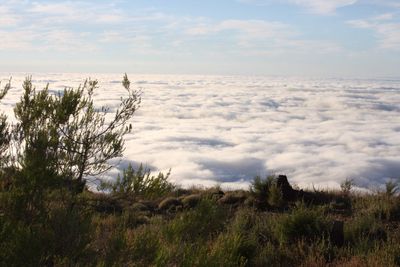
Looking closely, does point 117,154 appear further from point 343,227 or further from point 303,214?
point 343,227

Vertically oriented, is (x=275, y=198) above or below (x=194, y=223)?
below

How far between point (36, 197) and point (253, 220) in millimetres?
5922

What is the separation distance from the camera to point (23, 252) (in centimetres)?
486

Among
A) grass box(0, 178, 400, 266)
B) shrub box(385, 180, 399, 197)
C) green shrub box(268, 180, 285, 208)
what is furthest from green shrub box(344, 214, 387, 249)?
shrub box(385, 180, 399, 197)

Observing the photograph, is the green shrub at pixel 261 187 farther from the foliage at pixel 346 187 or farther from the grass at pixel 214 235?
the foliage at pixel 346 187

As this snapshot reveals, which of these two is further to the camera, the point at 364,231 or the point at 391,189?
the point at 391,189

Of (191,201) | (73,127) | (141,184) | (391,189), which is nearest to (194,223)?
(141,184)

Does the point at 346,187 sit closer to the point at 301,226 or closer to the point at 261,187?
the point at 261,187

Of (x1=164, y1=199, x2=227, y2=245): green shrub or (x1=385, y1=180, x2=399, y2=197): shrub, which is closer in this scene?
(x1=164, y1=199, x2=227, y2=245): green shrub

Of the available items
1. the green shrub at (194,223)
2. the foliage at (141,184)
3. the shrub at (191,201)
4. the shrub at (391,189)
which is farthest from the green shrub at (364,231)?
the shrub at (191,201)

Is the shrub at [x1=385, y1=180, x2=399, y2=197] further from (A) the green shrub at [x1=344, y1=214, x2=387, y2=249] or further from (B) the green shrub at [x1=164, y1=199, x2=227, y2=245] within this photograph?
(B) the green shrub at [x1=164, y1=199, x2=227, y2=245]

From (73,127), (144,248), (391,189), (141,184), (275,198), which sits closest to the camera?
(144,248)

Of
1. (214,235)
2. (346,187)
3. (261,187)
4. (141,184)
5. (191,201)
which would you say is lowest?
(191,201)

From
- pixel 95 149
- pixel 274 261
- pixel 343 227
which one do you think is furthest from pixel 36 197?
pixel 343 227
